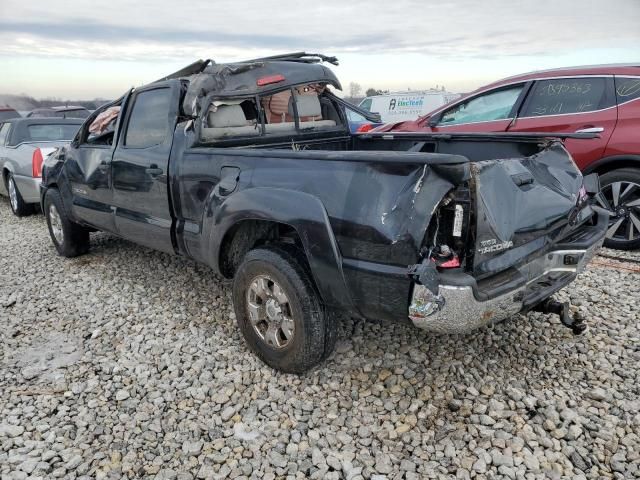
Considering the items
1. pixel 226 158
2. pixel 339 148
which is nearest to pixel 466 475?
pixel 226 158

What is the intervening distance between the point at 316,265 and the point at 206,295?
2.02 meters

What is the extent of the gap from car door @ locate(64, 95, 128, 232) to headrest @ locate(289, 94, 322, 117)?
1.55 m

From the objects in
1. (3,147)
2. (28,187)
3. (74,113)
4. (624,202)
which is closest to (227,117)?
(624,202)

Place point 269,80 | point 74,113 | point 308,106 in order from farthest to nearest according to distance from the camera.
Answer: point 74,113, point 308,106, point 269,80

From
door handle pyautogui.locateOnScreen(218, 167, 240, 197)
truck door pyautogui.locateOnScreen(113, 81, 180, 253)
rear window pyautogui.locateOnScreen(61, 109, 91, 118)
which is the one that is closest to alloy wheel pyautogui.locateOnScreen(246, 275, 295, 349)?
door handle pyautogui.locateOnScreen(218, 167, 240, 197)

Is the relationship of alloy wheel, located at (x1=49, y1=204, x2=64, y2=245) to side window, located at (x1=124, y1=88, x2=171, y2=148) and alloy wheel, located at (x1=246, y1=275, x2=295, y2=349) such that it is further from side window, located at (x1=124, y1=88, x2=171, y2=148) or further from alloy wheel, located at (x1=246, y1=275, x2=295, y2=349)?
alloy wheel, located at (x1=246, y1=275, x2=295, y2=349)

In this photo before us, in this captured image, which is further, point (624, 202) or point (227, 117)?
point (624, 202)

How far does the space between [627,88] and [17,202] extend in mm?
8452

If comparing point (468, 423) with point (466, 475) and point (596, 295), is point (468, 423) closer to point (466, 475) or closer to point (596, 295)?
point (466, 475)

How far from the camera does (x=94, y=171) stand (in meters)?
4.68

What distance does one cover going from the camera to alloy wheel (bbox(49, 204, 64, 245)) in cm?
555

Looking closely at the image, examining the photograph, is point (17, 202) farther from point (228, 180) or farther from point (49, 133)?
point (228, 180)

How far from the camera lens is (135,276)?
16.3ft

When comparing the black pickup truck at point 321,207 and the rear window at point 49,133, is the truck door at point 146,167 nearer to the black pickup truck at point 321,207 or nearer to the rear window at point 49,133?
the black pickup truck at point 321,207
